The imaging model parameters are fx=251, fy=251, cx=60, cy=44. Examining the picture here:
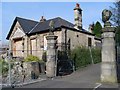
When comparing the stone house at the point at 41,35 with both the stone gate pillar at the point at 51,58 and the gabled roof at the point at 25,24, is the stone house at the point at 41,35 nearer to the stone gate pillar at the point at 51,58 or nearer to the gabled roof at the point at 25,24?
the gabled roof at the point at 25,24

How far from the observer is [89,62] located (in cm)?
2306

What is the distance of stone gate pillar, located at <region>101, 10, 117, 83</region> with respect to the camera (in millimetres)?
13984

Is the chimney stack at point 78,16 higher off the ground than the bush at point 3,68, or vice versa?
the chimney stack at point 78,16

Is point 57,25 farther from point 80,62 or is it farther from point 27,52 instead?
point 80,62

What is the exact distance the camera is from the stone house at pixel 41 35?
98.8 feet

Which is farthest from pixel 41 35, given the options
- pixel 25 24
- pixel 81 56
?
pixel 81 56

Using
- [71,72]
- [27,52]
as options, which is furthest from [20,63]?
[27,52]

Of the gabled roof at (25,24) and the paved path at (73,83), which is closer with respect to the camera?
the paved path at (73,83)

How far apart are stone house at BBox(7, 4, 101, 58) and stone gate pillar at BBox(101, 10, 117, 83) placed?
1452 cm

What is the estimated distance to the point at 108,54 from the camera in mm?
14328

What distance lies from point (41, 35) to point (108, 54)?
1845 centimetres

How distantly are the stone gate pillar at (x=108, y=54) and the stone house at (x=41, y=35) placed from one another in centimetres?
1452

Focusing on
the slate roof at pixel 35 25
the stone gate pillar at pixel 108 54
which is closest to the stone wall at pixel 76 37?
the slate roof at pixel 35 25

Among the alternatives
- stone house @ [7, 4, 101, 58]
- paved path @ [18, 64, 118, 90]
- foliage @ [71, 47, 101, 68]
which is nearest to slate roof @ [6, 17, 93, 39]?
stone house @ [7, 4, 101, 58]
